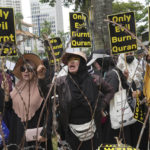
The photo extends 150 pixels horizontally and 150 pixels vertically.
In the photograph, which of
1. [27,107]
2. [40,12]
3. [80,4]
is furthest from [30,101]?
[40,12]

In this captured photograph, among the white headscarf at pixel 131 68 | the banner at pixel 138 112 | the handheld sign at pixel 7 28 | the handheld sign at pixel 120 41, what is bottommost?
the banner at pixel 138 112

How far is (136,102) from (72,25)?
2304 mm

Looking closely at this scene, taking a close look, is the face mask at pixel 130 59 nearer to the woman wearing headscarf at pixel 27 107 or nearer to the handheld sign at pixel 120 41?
the handheld sign at pixel 120 41

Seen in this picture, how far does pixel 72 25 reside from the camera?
4.95 metres

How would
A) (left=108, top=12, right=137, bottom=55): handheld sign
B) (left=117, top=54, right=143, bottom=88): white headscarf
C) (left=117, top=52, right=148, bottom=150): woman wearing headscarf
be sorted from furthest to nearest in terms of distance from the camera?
(left=117, top=54, right=143, bottom=88): white headscarf
(left=108, top=12, right=137, bottom=55): handheld sign
(left=117, top=52, right=148, bottom=150): woman wearing headscarf

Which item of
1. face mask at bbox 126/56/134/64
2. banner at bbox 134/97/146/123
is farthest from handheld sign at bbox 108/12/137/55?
banner at bbox 134/97/146/123

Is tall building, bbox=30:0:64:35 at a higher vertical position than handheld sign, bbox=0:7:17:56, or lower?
higher

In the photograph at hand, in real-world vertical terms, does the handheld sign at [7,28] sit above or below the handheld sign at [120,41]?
above

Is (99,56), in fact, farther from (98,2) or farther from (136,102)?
(98,2)

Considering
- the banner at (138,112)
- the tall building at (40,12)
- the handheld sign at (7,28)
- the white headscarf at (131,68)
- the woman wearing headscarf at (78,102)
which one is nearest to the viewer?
the woman wearing headscarf at (78,102)

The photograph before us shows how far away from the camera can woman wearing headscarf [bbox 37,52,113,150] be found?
2633 mm

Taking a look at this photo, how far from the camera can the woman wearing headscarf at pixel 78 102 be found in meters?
2.63

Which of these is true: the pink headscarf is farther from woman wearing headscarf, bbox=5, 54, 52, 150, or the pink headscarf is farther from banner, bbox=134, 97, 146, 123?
banner, bbox=134, 97, 146, 123

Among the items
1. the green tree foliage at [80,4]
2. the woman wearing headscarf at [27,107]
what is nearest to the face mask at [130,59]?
the woman wearing headscarf at [27,107]
